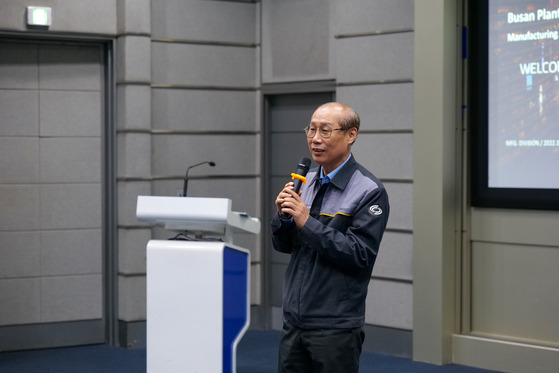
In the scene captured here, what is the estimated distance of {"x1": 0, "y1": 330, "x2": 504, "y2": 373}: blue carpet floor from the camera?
5.02 m

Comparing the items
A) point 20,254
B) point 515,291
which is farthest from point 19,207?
point 515,291

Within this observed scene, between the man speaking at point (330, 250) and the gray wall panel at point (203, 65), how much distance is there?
10.7 feet

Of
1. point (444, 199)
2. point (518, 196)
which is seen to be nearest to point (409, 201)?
point (444, 199)

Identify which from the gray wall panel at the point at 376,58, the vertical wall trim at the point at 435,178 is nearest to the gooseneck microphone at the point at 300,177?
the vertical wall trim at the point at 435,178

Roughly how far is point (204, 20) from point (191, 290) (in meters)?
3.19

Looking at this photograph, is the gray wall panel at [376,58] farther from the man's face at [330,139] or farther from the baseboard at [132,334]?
the man's face at [330,139]

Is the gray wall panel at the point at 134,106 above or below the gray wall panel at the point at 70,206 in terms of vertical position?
above

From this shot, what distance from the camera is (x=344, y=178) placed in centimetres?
262

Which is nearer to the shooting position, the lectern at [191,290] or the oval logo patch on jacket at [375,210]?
the oval logo patch on jacket at [375,210]

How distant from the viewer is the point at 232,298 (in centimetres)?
312

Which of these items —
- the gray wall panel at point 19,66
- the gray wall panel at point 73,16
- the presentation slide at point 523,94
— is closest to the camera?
the presentation slide at point 523,94

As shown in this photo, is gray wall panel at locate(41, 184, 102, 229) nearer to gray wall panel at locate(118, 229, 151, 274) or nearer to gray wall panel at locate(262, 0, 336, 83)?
gray wall panel at locate(118, 229, 151, 274)

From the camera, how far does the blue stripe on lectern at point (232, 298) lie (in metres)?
3.07

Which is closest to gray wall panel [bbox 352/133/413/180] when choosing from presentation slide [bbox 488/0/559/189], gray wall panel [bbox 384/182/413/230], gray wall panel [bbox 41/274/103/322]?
gray wall panel [bbox 384/182/413/230]
